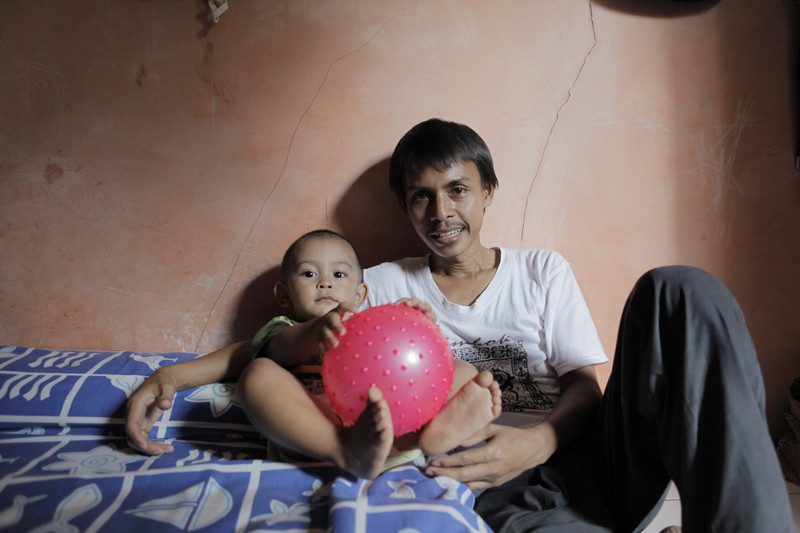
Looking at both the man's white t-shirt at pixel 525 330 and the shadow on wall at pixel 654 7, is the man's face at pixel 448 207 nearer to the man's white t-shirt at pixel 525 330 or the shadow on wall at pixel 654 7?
the man's white t-shirt at pixel 525 330

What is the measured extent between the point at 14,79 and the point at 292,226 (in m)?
1.00

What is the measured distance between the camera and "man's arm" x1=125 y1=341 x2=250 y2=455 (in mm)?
1011

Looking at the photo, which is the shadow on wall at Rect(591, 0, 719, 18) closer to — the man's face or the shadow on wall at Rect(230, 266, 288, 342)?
the man's face

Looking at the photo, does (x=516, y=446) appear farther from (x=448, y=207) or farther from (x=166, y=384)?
(x=166, y=384)

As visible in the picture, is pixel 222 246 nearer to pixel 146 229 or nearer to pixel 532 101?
pixel 146 229

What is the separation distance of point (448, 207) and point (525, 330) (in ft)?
1.22

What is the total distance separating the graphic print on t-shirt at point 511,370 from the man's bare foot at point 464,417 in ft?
1.32

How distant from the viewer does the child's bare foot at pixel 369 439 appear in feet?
2.34

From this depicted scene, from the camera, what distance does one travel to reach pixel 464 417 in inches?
32.1

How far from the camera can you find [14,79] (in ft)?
4.93

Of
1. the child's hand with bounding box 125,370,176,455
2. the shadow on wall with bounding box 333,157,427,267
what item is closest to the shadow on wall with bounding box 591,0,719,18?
the shadow on wall with bounding box 333,157,427,267

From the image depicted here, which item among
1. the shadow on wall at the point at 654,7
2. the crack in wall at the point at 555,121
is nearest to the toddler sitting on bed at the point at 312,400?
the crack in wall at the point at 555,121

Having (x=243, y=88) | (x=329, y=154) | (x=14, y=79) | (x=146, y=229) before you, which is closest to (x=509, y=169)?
(x=329, y=154)

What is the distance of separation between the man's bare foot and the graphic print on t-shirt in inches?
15.9
